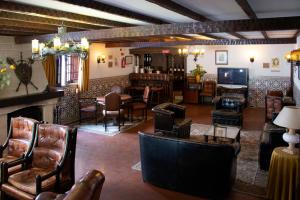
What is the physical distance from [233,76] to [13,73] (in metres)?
7.98

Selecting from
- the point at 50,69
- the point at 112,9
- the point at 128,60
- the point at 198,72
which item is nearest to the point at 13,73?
the point at 50,69

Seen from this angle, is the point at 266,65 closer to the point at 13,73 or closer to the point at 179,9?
the point at 179,9

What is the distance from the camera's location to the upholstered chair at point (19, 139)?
4.34 meters

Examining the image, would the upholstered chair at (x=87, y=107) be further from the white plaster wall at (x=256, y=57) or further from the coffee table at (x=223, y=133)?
the white plaster wall at (x=256, y=57)

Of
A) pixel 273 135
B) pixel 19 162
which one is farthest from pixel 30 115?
pixel 273 135

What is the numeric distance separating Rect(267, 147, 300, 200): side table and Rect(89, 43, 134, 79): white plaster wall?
687 centimetres

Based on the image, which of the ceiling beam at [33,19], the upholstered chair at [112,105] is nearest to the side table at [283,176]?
the ceiling beam at [33,19]

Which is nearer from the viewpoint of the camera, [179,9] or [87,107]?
[179,9]

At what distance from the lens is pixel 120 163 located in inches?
219

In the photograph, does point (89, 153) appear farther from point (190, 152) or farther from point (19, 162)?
point (190, 152)

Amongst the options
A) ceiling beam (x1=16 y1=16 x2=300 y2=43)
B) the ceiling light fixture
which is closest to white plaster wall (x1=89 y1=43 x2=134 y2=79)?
ceiling beam (x1=16 y1=16 x2=300 y2=43)

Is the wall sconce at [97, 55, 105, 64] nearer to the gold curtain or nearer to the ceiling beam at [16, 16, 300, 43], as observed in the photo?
the gold curtain

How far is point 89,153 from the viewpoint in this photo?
6117 millimetres

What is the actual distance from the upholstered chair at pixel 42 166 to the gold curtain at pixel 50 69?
3.99 m
